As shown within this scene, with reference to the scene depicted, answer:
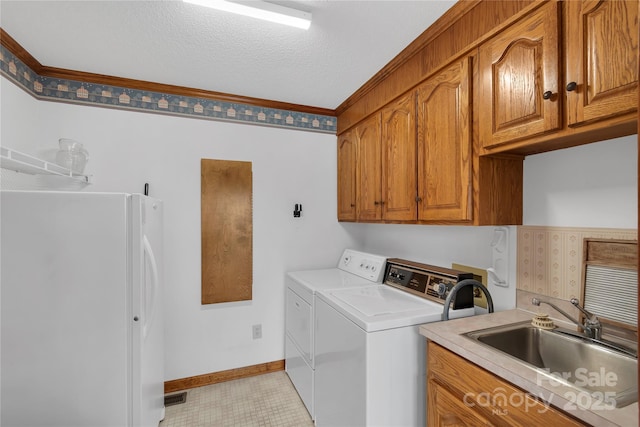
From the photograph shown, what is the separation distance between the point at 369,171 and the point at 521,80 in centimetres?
125

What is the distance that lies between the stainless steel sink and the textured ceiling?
1.61 metres

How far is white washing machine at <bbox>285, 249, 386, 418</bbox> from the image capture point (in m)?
2.07

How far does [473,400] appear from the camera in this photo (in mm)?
1107

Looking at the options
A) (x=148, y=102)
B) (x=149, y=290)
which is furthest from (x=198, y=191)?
(x=149, y=290)

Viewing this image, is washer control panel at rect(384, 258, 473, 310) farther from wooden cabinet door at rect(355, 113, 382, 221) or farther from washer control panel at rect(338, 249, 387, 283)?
wooden cabinet door at rect(355, 113, 382, 221)

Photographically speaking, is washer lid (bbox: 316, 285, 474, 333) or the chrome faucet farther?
washer lid (bbox: 316, 285, 474, 333)

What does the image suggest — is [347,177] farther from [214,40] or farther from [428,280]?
[214,40]

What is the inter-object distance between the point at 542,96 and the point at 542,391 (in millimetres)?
1028

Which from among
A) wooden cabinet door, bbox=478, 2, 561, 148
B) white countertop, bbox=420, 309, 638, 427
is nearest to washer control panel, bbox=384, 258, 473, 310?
white countertop, bbox=420, 309, 638, 427

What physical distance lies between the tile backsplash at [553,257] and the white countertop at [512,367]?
18 centimetres

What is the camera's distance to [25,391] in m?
1.34

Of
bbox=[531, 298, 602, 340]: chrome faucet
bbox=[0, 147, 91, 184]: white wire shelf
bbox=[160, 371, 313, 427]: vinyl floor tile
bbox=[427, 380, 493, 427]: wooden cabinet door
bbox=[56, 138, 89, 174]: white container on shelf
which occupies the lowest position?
bbox=[160, 371, 313, 427]: vinyl floor tile

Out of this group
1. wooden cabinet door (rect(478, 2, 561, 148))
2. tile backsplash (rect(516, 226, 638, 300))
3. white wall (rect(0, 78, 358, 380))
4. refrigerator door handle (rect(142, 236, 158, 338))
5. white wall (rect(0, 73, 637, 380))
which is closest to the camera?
wooden cabinet door (rect(478, 2, 561, 148))

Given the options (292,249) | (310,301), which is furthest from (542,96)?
(292,249)
